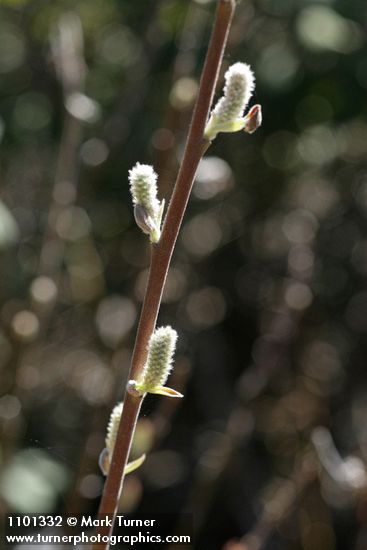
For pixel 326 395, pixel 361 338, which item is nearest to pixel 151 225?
pixel 326 395

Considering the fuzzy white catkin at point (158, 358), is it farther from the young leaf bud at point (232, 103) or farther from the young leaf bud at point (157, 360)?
the young leaf bud at point (232, 103)

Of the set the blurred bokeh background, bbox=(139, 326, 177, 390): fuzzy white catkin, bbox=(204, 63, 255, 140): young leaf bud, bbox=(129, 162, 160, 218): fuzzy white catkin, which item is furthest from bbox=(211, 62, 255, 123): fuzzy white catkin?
the blurred bokeh background

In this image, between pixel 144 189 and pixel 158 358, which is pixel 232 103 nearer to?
pixel 144 189

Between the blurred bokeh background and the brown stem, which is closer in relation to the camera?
the brown stem

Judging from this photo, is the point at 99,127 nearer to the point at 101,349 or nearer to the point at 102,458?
the point at 101,349

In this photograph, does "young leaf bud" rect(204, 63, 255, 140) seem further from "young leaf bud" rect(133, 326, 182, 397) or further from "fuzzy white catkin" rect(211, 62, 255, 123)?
"young leaf bud" rect(133, 326, 182, 397)

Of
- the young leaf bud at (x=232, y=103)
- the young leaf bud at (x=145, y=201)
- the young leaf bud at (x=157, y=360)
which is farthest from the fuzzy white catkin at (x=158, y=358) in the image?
the young leaf bud at (x=232, y=103)
